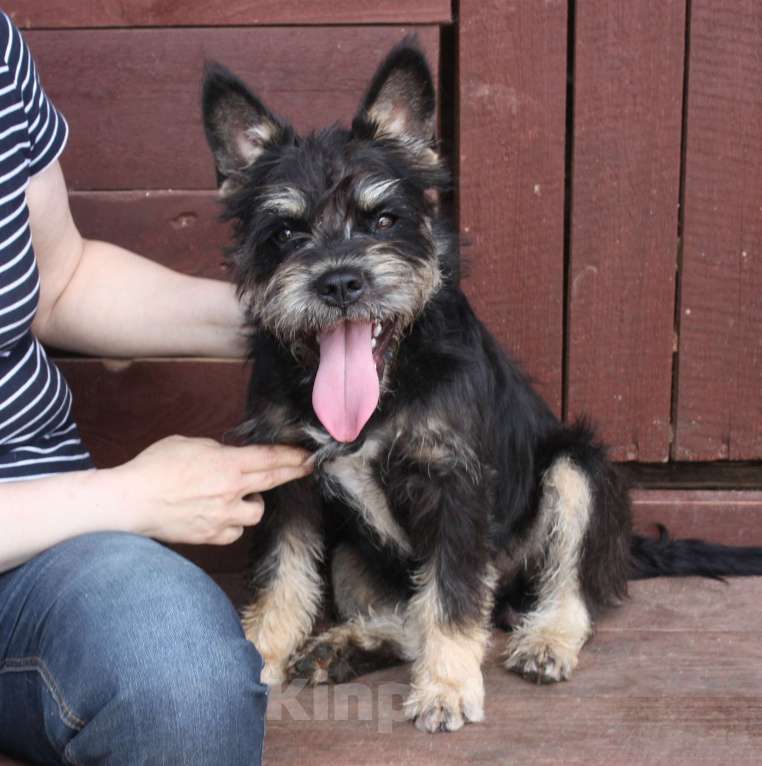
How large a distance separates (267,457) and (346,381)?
287mm

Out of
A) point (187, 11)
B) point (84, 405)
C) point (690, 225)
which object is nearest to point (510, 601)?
point (690, 225)

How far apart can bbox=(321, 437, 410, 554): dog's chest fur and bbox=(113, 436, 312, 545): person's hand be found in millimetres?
153

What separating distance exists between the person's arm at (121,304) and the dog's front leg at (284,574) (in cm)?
45

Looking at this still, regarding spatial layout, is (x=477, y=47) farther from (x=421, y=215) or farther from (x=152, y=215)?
(x=152, y=215)

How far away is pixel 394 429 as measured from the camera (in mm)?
2607

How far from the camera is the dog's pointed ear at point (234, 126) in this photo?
2.56 m

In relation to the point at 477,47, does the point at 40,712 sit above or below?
below

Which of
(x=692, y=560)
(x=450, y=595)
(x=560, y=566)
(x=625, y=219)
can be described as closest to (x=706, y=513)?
(x=692, y=560)

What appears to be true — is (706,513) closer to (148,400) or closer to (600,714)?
(600,714)

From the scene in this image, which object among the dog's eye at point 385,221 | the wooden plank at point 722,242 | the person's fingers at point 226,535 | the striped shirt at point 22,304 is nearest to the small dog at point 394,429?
the dog's eye at point 385,221

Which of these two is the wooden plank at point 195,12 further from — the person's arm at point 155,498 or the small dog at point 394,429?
the person's arm at point 155,498

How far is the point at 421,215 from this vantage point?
262 centimetres

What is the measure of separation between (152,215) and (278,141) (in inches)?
32.9

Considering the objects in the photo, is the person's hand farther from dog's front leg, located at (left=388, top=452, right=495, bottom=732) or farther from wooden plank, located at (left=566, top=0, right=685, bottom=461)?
wooden plank, located at (left=566, top=0, right=685, bottom=461)
